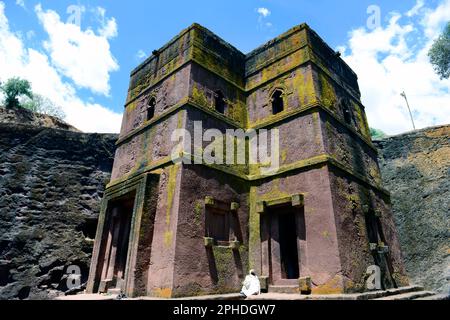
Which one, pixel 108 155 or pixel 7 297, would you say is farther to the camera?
pixel 108 155

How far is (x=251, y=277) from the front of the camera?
7270 mm

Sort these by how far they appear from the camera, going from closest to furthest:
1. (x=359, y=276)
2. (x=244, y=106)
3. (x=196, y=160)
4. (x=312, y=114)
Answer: (x=359, y=276) < (x=196, y=160) < (x=312, y=114) < (x=244, y=106)

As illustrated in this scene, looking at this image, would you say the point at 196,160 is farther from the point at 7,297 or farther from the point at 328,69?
the point at 7,297

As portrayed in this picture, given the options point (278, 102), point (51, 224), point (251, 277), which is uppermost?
point (278, 102)

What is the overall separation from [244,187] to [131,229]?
10.6 feet

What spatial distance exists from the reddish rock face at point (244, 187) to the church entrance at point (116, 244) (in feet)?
0.10

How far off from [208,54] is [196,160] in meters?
3.89

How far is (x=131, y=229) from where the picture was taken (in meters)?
7.52

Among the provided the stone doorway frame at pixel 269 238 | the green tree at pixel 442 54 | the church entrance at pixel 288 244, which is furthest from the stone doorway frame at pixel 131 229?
the green tree at pixel 442 54

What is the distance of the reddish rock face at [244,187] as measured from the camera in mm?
6895

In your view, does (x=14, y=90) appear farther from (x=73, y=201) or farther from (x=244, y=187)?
(x=244, y=187)

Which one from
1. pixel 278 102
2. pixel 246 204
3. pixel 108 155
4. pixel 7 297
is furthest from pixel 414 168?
pixel 7 297

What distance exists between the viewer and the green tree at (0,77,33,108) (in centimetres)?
2055

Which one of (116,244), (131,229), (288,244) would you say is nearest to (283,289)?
(288,244)
